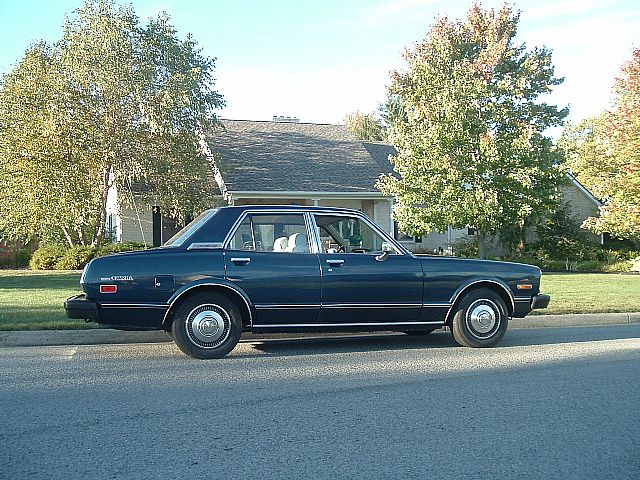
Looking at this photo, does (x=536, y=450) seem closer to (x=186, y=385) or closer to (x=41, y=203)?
(x=186, y=385)

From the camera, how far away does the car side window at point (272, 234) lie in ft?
27.9

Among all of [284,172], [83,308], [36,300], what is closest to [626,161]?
[284,172]

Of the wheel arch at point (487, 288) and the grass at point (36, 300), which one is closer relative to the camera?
the wheel arch at point (487, 288)

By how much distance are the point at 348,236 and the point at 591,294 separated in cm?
875

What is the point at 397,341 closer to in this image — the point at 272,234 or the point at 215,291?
the point at 272,234

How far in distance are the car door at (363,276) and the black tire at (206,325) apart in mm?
1088

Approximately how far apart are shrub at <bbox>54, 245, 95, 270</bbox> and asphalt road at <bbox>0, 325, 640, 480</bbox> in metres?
15.7

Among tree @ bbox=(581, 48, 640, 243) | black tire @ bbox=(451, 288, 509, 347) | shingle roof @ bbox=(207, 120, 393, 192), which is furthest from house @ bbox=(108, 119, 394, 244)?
black tire @ bbox=(451, 288, 509, 347)

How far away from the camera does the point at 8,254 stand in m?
26.4

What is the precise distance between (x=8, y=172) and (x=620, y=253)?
24377 mm

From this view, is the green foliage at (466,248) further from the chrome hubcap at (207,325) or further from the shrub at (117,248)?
the chrome hubcap at (207,325)

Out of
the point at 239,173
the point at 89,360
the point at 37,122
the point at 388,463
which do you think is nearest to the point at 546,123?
the point at 239,173

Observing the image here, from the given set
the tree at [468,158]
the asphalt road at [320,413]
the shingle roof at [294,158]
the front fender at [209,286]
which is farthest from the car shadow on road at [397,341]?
the shingle roof at [294,158]

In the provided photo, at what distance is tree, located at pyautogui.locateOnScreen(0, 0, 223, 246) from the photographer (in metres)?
23.6
